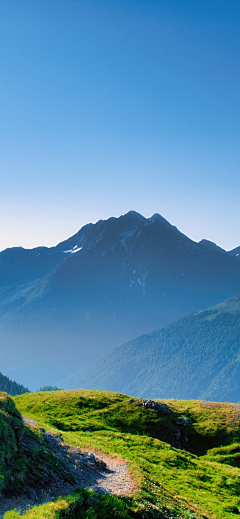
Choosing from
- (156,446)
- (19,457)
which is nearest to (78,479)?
(19,457)

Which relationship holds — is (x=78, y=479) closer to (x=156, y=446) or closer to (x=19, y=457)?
(x=19, y=457)

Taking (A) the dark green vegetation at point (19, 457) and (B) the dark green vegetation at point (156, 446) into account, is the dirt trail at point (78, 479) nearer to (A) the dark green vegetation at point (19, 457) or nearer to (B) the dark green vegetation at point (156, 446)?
(A) the dark green vegetation at point (19, 457)

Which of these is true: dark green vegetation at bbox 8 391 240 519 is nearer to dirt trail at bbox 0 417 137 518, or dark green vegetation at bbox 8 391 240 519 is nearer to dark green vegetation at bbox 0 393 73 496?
dirt trail at bbox 0 417 137 518

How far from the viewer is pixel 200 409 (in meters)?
58.7

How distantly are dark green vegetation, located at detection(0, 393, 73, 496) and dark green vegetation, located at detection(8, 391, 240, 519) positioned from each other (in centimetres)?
334

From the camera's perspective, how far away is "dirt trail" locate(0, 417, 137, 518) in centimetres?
1792

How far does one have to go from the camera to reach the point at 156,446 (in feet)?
133

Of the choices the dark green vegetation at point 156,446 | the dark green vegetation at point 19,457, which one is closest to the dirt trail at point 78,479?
the dark green vegetation at point 19,457

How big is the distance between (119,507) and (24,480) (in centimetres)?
621

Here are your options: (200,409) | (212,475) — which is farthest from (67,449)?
(200,409)

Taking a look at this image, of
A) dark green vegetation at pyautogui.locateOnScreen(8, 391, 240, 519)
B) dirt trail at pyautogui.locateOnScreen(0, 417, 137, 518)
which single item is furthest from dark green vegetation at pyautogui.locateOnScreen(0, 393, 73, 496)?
dark green vegetation at pyautogui.locateOnScreen(8, 391, 240, 519)

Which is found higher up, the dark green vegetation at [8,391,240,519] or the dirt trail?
the dirt trail

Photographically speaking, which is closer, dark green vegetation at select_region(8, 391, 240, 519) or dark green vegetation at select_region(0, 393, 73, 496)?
dark green vegetation at select_region(0, 393, 73, 496)

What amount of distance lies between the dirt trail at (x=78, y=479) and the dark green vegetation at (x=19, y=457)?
0.65 metres
